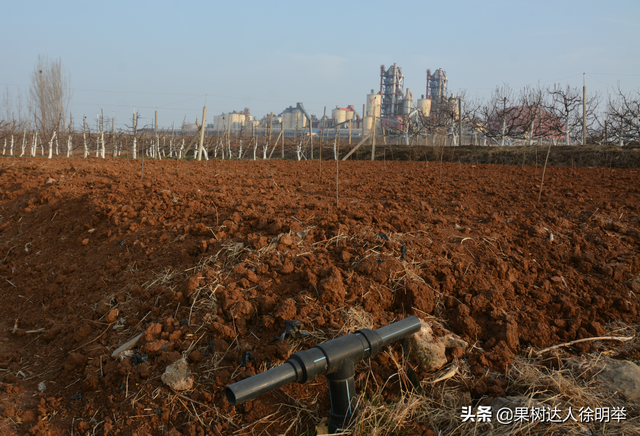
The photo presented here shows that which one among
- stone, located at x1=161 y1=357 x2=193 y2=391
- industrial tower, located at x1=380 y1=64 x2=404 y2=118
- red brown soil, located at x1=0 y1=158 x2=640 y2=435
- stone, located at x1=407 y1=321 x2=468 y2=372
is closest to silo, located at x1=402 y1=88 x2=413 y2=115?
industrial tower, located at x1=380 y1=64 x2=404 y2=118

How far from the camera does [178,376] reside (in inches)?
87.2

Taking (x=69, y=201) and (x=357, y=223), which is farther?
(x=69, y=201)

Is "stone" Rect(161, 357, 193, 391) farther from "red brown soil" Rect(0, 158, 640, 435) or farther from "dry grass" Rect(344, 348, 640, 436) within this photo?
"dry grass" Rect(344, 348, 640, 436)

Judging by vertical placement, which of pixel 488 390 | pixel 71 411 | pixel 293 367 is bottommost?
pixel 71 411

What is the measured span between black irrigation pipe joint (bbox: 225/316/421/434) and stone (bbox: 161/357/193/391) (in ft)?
2.55

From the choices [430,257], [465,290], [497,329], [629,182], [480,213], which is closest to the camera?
[497,329]

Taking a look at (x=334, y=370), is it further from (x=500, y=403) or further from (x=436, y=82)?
(x=436, y=82)

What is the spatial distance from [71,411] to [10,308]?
7.03 ft

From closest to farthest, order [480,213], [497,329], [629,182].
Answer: [497,329] < [480,213] < [629,182]

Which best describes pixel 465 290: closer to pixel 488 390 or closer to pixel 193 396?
pixel 488 390

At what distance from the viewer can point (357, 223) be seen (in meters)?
3.62

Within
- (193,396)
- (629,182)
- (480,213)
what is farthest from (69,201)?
(629,182)

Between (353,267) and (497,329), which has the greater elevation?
(353,267)

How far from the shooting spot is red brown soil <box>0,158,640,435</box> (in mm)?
2211
